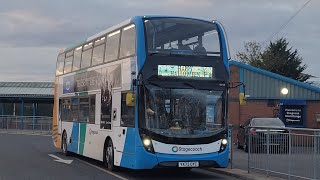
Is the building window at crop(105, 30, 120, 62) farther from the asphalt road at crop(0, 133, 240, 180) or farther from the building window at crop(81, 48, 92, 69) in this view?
the asphalt road at crop(0, 133, 240, 180)

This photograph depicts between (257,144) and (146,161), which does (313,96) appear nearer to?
(257,144)

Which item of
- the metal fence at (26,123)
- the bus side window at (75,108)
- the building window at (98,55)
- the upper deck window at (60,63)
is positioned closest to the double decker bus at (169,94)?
the building window at (98,55)

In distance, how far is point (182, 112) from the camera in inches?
544

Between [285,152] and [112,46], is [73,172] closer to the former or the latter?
[112,46]

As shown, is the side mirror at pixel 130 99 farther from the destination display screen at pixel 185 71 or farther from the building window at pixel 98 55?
the building window at pixel 98 55

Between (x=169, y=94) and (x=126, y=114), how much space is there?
1401 mm

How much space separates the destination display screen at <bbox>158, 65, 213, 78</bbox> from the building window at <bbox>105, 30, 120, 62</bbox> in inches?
89.5

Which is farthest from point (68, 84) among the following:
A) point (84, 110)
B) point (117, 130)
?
point (117, 130)

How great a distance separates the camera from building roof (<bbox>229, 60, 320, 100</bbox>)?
31.0m

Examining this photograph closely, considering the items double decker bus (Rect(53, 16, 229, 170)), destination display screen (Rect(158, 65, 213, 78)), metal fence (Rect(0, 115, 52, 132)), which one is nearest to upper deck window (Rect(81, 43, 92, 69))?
double decker bus (Rect(53, 16, 229, 170))

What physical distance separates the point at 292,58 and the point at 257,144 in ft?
140

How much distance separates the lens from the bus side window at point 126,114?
551 inches

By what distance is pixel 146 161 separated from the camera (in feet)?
43.8

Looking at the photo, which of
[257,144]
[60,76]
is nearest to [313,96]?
[60,76]
